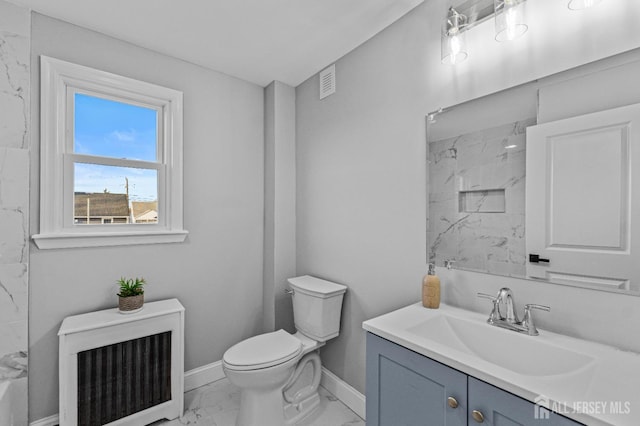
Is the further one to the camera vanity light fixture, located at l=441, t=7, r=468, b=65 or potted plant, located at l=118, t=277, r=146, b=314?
potted plant, located at l=118, t=277, r=146, b=314

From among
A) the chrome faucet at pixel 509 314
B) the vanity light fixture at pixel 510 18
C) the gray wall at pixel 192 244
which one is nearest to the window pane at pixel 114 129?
the gray wall at pixel 192 244

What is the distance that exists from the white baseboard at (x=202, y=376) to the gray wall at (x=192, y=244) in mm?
49

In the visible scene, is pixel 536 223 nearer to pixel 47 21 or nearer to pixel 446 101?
pixel 446 101

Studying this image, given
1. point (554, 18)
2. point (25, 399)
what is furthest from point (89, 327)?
point (554, 18)

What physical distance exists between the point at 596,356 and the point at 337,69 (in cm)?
210

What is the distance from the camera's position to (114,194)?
2018 millimetres

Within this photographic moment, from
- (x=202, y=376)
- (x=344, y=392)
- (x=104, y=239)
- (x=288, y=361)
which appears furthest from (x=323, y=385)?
(x=104, y=239)

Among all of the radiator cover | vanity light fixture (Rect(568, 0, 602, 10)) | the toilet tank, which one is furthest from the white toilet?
vanity light fixture (Rect(568, 0, 602, 10))

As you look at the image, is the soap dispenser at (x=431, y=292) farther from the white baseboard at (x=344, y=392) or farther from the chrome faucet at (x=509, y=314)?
the white baseboard at (x=344, y=392)

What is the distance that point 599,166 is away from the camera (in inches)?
39.5

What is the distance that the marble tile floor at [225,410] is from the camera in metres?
1.83

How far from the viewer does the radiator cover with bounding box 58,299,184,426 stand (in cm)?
157

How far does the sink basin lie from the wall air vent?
1.72m

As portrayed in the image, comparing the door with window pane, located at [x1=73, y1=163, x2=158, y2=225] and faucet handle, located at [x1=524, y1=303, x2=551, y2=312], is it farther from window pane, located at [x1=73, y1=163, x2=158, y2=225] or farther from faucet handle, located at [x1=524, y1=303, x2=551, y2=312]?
window pane, located at [x1=73, y1=163, x2=158, y2=225]
